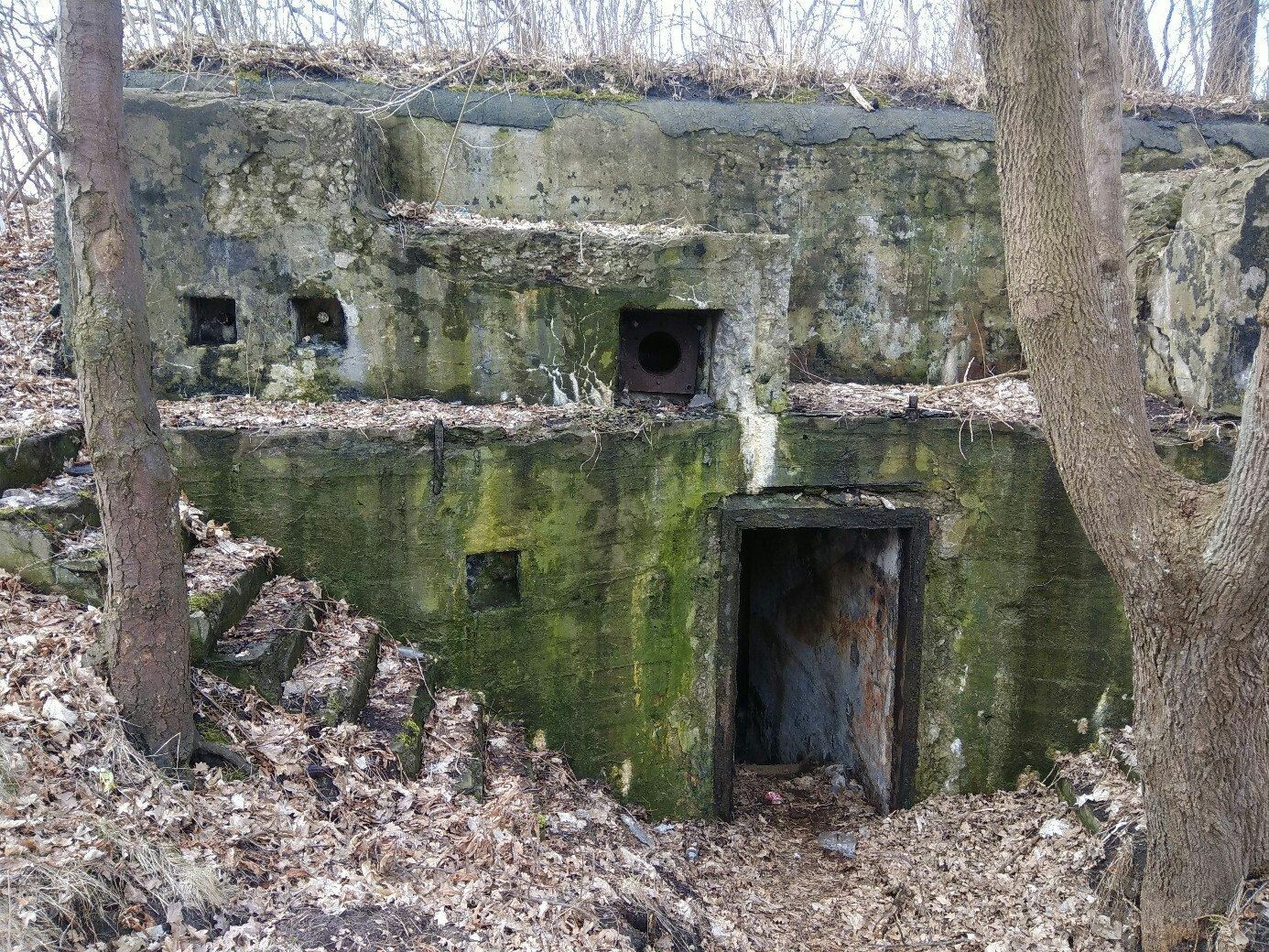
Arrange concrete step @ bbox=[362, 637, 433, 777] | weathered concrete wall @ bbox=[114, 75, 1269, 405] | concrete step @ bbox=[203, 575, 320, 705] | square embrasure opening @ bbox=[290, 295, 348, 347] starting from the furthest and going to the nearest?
weathered concrete wall @ bbox=[114, 75, 1269, 405] < square embrasure opening @ bbox=[290, 295, 348, 347] < concrete step @ bbox=[362, 637, 433, 777] < concrete step @ bbox=[203, 575, 320, 705]

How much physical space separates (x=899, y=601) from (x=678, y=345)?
2310mm

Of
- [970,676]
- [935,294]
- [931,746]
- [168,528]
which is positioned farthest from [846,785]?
[168,528]

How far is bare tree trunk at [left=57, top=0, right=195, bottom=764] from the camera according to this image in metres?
3.20

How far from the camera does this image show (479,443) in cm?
535

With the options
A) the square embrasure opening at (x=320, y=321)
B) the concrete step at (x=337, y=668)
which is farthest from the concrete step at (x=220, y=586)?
the square embrasure opening at (x=320, y=321)

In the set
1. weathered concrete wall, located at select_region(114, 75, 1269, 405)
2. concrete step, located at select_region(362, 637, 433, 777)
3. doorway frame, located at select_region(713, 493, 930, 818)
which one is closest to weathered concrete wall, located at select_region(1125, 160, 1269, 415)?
weathered concrete wall, located at select_region(114, 75, 1269, 405)

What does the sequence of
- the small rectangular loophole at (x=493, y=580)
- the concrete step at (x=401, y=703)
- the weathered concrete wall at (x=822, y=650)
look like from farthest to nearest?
the weathered concrete wall at (x=822, y=650) < the small rectangular loophole at (x=493, y=580) < the concrete step at (x=401, y=703)

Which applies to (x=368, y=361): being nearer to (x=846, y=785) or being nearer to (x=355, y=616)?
(x=355, y=616)

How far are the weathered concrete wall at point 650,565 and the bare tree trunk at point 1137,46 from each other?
4.47 meters

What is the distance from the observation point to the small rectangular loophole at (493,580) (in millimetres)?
5582

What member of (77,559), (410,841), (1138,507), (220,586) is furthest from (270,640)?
(1138,507)

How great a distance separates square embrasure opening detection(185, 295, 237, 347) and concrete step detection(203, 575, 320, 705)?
5.47ft

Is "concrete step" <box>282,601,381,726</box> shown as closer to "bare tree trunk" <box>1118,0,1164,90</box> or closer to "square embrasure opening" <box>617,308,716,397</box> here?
"square embrasure opening" <box>617,308,716,397</box>

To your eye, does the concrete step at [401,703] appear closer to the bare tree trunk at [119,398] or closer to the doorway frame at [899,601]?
the bare tree trunk at [119,398]
